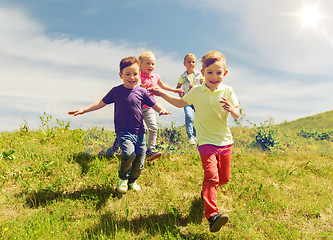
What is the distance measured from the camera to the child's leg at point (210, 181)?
171 inches

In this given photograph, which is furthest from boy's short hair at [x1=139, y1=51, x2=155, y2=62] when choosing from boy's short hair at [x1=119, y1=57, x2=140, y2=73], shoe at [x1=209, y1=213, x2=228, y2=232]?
shoe at [x1=209, y1=213, x2=228, y2=232]

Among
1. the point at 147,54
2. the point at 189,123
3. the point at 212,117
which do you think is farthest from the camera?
the point at 189,123

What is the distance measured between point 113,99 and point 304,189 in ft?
15.7

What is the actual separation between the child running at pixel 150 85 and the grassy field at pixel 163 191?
0.90ft

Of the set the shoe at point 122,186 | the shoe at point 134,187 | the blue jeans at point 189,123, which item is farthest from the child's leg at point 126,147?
the blue jeans at point 189,123

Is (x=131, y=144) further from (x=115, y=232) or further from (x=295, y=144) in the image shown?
(x=295, y=144)

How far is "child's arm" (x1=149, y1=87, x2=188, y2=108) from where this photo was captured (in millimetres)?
5051

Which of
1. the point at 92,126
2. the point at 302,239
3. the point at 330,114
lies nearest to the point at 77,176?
the point at 92,126

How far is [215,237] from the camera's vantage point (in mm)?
4738

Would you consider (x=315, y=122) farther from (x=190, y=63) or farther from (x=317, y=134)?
(x=190, y=63)

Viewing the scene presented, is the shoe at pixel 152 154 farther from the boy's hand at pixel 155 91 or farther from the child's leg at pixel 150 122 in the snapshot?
the boy's hand at pixel 155 91

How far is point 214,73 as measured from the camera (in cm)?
448

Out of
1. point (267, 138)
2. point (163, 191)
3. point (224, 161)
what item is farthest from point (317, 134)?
point (163, 191)

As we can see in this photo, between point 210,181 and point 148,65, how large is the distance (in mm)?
2745
